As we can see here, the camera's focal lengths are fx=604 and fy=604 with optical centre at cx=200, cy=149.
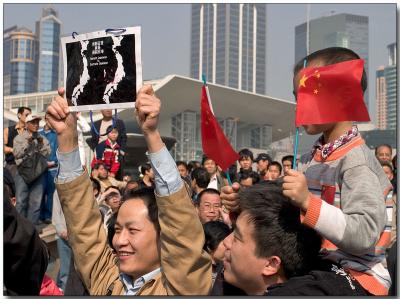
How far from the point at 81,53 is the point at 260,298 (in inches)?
50.1

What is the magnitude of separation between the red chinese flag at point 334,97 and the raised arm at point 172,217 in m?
0.53

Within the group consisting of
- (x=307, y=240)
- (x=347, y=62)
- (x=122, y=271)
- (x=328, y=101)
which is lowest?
(x=122, y=271)

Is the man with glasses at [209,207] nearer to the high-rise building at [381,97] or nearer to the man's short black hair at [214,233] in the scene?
the man's short black hair at [214,233]

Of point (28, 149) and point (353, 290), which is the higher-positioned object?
point (28, 149)

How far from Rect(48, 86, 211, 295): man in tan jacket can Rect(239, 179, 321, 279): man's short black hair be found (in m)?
0.31

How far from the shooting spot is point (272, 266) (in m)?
2.03

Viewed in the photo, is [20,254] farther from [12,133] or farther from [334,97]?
[12,133]

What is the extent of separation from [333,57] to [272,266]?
905 mm

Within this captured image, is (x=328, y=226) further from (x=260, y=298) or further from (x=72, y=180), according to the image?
(x=72, y=180)

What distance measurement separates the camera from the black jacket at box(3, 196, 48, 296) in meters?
2.00

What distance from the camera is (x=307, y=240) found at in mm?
2057

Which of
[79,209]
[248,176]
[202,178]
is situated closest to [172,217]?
[79,209]

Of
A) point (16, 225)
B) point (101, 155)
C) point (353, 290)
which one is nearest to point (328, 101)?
point (353, 290)

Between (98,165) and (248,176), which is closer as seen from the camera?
(248,176)
